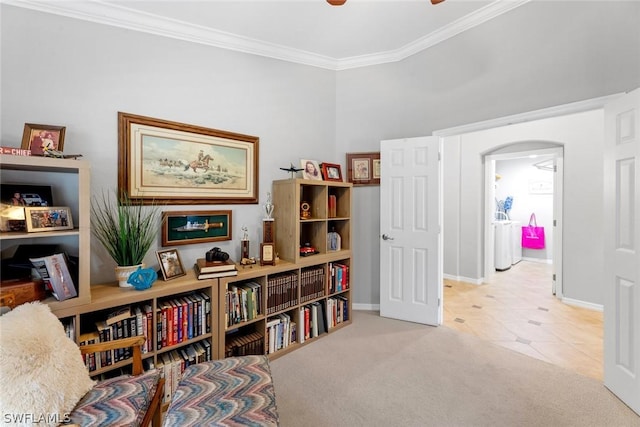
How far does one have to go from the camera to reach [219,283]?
210 cm

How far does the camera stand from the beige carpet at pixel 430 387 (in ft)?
5.82

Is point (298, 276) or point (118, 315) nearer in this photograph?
point (118, 315)

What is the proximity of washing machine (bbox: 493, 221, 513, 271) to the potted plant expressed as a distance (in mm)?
5687

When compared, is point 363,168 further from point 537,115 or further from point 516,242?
point 516,242

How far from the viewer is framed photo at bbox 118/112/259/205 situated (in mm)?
2125

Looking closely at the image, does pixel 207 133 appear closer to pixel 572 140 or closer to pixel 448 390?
pixel 448 390

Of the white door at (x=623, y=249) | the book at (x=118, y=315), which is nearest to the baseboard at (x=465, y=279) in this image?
the white door at (x=623, y=249)

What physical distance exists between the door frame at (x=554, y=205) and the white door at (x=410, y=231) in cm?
222

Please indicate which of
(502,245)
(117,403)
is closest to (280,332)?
(117,403)

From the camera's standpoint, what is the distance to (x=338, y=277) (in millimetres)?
3031

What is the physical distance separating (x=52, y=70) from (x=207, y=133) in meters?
1.03

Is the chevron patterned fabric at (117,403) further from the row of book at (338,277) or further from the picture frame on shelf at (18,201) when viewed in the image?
the row of book at (338,277)

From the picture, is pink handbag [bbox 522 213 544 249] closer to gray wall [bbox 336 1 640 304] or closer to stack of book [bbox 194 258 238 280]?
gray wall [bbox 336 1 640 304]

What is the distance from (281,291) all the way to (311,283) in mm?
361
